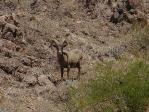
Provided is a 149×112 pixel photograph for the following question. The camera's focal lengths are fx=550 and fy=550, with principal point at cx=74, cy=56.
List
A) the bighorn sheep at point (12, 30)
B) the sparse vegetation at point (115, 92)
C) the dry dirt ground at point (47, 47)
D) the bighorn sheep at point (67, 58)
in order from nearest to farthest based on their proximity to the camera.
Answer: the sparse vegetation at point (115, 92)
the dry dirt ground at point (47, 47)
the bighorn sheep at point (67, 58)
the bighorn sheep at point (12, 30)

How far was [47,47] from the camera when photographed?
76.4 ft

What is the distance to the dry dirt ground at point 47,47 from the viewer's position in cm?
1977

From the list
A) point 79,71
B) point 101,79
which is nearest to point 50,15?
point 79,71

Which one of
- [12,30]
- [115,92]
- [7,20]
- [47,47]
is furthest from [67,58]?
[7,20]

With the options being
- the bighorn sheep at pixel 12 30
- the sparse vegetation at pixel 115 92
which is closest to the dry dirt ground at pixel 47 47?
the bighorn sheep at pixel 12 30

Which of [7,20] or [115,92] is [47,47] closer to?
[7,20]

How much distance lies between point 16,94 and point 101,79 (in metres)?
3.51

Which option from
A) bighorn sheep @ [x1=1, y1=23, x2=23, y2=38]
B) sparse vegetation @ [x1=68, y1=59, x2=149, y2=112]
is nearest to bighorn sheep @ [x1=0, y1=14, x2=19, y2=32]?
bighorn sheep @ [x1=1, y1=23, x2=23, y2=38]

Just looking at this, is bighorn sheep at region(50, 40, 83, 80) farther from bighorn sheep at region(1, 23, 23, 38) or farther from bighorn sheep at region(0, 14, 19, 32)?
bighorn sheep at region(0, 14, 19, 32)

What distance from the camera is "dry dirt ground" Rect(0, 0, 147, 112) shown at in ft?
64.8

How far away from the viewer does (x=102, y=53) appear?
→ 77.4 feet

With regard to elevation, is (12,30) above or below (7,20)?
below

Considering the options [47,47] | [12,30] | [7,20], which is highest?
[7,20]

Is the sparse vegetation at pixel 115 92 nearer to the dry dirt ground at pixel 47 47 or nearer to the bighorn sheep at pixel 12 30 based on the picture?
the dry dirt ground at pixel 47 47
